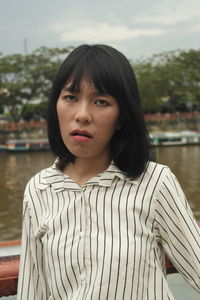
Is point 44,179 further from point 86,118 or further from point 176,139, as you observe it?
point 176,139

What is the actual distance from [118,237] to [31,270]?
0.23 meters

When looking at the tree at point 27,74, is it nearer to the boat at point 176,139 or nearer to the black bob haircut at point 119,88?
the boat at point 176,139

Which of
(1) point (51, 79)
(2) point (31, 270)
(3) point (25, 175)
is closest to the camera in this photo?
(2) point (31, 270)

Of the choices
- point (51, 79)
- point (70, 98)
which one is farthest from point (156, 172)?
→ point (51, 79)

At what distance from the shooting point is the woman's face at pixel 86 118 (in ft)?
2.83

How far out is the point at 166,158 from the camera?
14211 millimetres

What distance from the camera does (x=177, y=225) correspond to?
84 cm

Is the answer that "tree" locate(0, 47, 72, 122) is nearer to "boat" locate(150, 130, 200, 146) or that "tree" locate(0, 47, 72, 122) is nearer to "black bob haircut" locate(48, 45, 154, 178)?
"boat" locate(150, 130, 200, 146)

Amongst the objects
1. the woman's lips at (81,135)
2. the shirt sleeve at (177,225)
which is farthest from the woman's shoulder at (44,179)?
the shirt sleeve at (177,225)

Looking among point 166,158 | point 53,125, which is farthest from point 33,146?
point 53,125

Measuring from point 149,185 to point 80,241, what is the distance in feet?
0.58

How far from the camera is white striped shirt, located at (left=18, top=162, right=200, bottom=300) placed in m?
0.82

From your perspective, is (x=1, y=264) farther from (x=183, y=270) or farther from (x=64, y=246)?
(x=183, y=270)

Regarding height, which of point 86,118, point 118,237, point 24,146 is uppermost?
point 86,118
